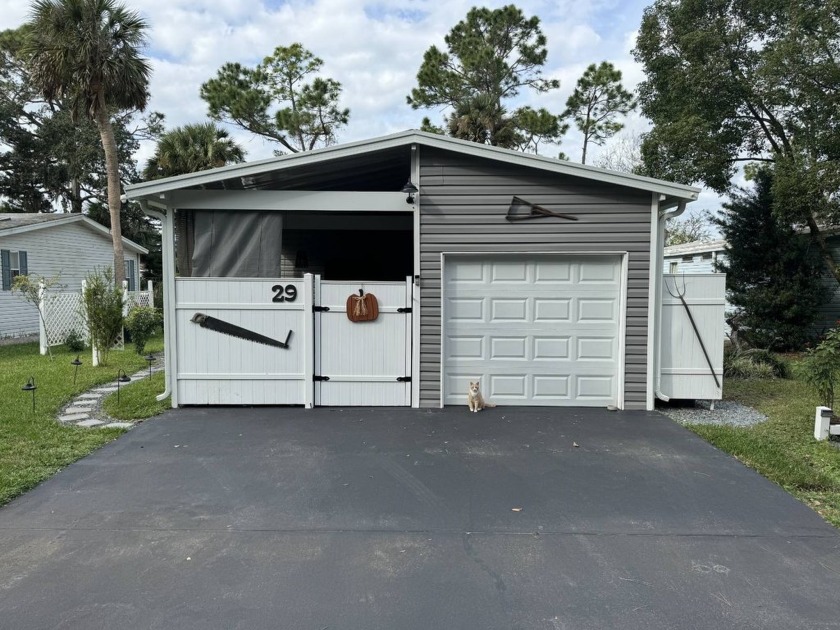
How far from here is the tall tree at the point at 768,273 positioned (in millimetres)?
11578

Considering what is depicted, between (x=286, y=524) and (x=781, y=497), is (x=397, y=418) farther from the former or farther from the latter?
(x=781, y=497)

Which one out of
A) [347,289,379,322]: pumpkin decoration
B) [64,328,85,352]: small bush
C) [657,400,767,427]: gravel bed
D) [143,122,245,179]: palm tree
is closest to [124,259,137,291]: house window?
[143,122,245,179]: palm tree

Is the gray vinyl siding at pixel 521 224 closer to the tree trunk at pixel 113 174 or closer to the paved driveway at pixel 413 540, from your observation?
the paved driveway at pixel 413 540

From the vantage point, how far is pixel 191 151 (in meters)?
15.8

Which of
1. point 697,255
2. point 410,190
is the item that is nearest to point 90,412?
point 410,190

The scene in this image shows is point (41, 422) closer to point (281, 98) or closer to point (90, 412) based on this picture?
point (90, 412)

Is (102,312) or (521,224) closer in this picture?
(521,224)

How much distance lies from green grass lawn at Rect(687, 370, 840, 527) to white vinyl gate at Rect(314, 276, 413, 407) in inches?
127

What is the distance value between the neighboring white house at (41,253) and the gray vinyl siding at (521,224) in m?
11.5

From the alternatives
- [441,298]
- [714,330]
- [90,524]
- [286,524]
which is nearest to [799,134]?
[714,330]

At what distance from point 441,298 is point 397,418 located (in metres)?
1.47

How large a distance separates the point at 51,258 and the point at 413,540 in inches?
626

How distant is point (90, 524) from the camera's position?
3.33 metres

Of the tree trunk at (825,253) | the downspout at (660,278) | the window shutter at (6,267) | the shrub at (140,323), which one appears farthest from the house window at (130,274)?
the tree trunk at (825,253)
